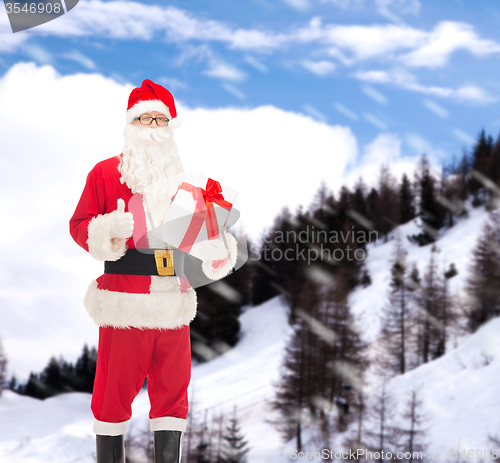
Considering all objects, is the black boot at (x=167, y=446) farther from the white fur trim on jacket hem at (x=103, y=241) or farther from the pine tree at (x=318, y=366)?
the pine tree at (x=318, y=366)

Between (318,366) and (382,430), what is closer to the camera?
(382,430)

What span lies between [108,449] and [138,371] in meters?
0.51

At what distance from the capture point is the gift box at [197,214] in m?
2.95

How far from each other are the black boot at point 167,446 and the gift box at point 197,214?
1130mm

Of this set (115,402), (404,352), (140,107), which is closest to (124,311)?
(115,402)

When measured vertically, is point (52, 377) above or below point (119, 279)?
below

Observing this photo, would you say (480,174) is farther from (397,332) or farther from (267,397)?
(267,397)

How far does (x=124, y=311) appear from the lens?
294 centimetres

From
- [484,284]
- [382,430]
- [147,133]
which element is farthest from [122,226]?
[484,284]

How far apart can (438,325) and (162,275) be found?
32.4 meters

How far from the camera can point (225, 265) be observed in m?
3.12

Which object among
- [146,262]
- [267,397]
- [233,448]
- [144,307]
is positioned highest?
[146,262]

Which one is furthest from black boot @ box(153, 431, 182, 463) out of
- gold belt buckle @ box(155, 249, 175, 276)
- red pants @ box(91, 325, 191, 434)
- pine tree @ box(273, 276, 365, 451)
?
pine tree @ box(273, 276, 365, 451)

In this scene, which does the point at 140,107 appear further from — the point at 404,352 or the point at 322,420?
the point at 404,352
